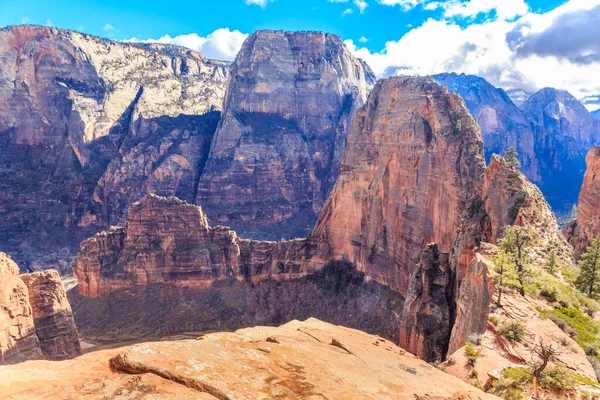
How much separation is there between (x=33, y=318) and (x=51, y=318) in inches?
81.5

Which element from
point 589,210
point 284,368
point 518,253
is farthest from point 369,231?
point 284,368

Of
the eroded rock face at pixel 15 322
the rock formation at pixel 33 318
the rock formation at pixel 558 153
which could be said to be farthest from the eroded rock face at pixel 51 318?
the rock formation at pixel 558 153

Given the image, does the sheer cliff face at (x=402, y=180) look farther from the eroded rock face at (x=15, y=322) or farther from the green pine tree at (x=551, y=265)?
the eroded rock face at (x=15, y=322)

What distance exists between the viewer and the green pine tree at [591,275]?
112 feet

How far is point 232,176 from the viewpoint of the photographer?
144 m

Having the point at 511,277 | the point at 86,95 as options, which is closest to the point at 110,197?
the point at 86,95

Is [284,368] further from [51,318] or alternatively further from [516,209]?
[51,318]

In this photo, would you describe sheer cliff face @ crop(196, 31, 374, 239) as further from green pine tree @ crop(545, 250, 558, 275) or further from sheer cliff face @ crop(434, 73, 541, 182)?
green pine tree @ crop(545, 250, 558, 275)

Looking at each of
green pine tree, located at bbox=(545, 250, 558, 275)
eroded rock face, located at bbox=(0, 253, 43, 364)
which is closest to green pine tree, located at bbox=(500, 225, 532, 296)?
green pine tree, located at bbox=(545, 250, 558, 275)

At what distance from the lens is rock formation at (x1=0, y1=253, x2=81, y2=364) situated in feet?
132

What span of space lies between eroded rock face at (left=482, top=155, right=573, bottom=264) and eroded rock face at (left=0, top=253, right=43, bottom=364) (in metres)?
46.2

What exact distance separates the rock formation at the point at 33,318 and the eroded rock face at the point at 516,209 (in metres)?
46.4

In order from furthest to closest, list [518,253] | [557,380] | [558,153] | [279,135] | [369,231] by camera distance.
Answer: [558,153], [279,135], [369,231], [518,253], [557,380]

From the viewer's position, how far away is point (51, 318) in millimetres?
49375
